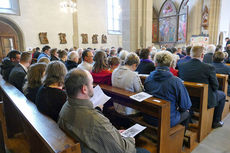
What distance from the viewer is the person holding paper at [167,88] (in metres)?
2.19

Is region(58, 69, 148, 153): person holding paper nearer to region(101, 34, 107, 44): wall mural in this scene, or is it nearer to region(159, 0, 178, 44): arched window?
region(101, 34, 107, 44): wall mural

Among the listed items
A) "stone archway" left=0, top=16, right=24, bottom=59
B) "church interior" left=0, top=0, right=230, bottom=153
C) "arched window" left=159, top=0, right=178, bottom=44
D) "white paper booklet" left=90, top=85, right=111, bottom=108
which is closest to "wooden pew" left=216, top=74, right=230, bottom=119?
"church interior" left=0, top=0, right=230, bottom=153

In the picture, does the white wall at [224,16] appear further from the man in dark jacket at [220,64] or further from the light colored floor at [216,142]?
the light colored floor at [216,142]

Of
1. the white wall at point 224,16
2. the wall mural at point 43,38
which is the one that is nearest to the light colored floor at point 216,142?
the white wall at point 224,16

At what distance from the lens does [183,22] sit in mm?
13367

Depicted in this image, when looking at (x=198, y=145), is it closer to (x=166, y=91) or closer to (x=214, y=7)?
(x=166, y=91)

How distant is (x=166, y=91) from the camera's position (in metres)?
2.21

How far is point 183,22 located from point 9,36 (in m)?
12.5

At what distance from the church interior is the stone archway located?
5 cm

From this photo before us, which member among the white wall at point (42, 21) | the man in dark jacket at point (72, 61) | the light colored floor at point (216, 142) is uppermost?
the white wall at point (42, 21)

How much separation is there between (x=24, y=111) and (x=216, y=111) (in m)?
3.39

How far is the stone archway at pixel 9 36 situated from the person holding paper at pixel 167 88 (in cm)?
1114

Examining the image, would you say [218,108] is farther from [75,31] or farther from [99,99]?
[75,31]

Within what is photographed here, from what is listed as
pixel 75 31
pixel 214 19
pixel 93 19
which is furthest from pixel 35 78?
pixel 93 19
